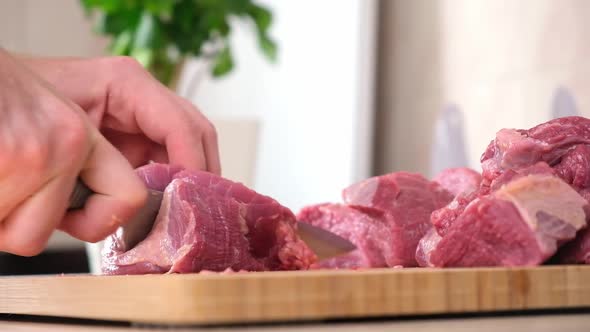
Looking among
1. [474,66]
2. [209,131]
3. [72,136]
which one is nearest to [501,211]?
[72,136]

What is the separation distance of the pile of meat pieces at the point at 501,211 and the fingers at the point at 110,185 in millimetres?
461

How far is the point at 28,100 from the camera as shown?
1.23 meters

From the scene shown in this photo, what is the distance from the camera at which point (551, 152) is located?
1.41 m

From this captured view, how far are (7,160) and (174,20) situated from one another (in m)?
3.17

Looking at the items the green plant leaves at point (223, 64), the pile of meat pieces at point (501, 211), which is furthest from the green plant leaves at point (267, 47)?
the pile of meat pieces at point (501, 211)

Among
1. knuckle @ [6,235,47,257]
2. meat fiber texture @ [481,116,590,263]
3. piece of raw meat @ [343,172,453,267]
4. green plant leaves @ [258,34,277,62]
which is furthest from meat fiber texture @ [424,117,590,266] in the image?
green plant leaves @ [258,34,277,62]

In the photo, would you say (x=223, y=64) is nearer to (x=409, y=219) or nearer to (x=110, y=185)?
(x=409, y=219)

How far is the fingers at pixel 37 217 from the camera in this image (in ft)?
4.05

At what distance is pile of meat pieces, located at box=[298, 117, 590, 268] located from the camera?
1.26 meters

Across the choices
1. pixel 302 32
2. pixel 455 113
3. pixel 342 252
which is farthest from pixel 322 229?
pixel 302 32

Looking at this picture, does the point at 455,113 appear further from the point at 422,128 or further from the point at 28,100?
the point at 28,100

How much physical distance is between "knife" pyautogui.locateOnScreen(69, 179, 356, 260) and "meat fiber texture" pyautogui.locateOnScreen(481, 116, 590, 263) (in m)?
0.42

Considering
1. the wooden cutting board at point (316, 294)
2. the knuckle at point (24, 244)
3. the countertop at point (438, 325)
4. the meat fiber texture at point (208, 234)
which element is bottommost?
the meat fiber texture at point (208, 234)

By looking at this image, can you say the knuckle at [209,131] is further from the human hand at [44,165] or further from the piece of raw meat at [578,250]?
the piece of raw meat at [578,250]
